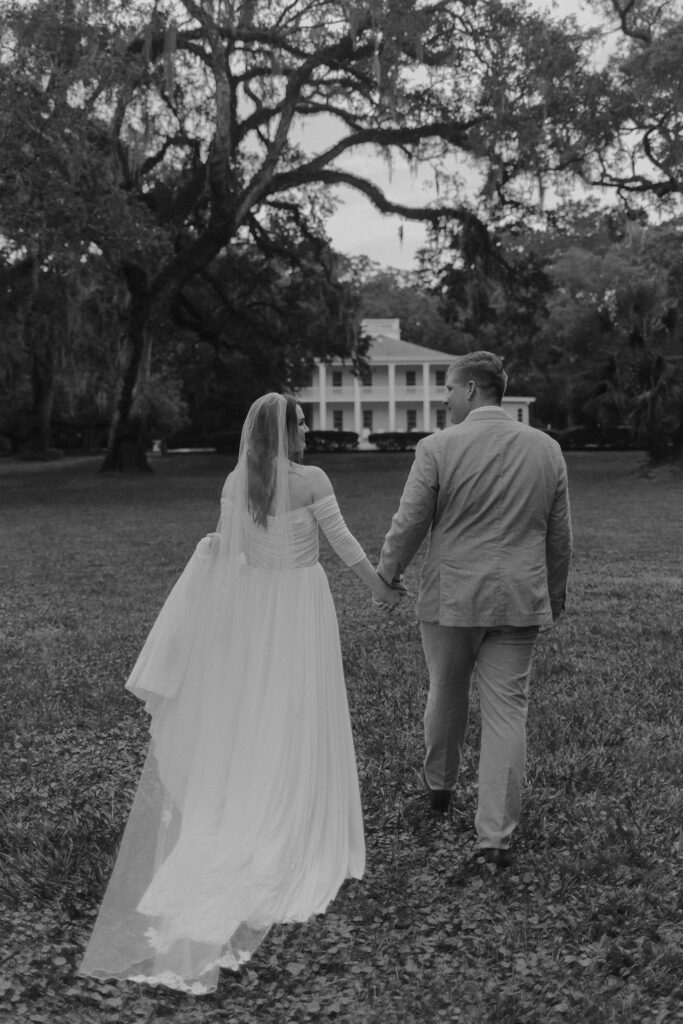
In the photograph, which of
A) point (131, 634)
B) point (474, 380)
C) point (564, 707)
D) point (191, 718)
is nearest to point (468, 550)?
point (474, 380)

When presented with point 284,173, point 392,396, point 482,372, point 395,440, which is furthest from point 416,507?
point 392,396

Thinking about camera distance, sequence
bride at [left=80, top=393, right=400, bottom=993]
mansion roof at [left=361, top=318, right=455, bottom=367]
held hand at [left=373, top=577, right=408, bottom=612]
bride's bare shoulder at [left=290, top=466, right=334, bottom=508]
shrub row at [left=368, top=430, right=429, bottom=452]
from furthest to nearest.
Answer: mansion roof at [left=361, top=318, right=455, bottom=367]
shrub row at [left=368, top=430, right=429, bottom=452]
held hand at [left=373, top=577, right=408, bottom=612]
bride's bare shoulder at [left=290, top=466, right=334, bottom=508]
bride at [left=80, top=393, right=400, bottom=993]

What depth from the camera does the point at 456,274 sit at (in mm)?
31391

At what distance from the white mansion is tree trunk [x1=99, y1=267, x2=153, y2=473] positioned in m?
36.7

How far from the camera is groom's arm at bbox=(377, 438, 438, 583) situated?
14.1ft

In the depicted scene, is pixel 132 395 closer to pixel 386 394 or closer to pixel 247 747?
pixel 247 747

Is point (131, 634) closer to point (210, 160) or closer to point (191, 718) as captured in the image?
point (191, 718)

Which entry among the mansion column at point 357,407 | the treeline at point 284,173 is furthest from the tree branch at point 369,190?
the mansion column at point 357,407

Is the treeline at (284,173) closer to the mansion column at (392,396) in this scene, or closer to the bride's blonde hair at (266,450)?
the bride's blonde hair at (266,450)

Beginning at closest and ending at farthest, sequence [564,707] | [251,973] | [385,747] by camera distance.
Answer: [251,973]
[385,747]
[564,707]

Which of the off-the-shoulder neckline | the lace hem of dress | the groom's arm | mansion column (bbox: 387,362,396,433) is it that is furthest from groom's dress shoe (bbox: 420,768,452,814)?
mansion column (bbox: 387,362,396,433)

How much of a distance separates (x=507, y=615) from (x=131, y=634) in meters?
5.39

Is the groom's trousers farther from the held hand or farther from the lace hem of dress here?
the lace hem of dress

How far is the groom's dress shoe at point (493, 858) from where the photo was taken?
13.7ft
